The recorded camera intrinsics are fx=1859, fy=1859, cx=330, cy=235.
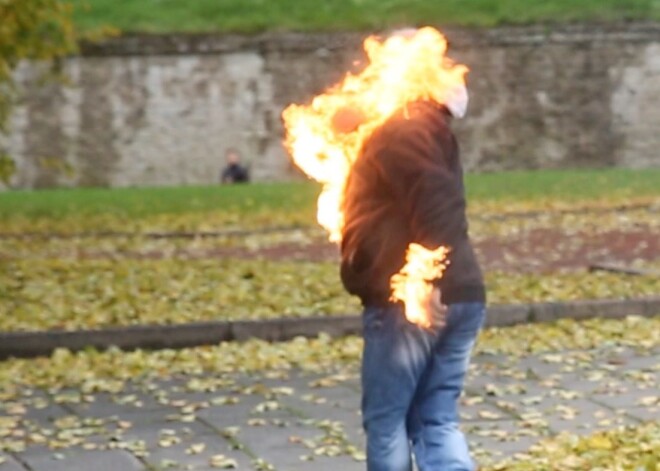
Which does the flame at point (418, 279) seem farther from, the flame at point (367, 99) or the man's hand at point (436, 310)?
the flame at point (367, 99)

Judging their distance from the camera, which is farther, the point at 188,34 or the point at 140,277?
the point at 188,34

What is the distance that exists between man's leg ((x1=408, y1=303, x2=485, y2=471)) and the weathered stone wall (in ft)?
85.7

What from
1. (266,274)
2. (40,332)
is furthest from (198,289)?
(40,332)

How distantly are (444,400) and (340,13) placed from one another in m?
29.4

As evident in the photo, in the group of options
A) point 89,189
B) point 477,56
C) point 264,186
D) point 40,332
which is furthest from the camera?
point 477,56

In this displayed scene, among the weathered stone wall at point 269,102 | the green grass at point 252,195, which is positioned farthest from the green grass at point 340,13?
the green grass at point 252,195

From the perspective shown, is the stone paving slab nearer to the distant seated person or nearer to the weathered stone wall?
the distant seated person

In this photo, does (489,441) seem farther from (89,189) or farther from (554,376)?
(89,189)

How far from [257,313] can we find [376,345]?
6.46 metres

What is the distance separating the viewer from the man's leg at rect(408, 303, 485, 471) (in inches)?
268

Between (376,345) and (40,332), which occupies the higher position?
(376,345)

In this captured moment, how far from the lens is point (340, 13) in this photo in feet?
118

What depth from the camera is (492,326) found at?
1266 centimetres

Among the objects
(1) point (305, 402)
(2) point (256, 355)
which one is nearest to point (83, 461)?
(1) point (305, 402)
